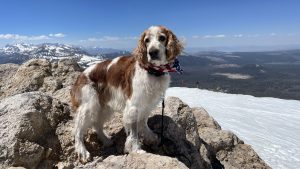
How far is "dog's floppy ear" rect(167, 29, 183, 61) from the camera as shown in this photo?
7.61 m

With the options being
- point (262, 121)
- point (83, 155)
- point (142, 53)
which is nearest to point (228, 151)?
point (83, 155)

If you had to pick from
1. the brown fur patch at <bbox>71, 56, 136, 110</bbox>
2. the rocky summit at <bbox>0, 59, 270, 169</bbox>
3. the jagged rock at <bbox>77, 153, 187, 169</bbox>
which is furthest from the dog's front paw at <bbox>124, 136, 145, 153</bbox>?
the jagged rock at <bbox>77, 153, 187, 169</bbox>

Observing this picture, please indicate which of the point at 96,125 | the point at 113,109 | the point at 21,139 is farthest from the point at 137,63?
the point at 21,139

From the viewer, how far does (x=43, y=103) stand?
844 cm

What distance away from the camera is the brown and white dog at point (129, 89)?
762 centimetres

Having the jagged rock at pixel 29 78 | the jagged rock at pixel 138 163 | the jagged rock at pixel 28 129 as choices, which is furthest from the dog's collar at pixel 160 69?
the jagged rock at pixel 29 78

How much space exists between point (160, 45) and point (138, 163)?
2762 mm

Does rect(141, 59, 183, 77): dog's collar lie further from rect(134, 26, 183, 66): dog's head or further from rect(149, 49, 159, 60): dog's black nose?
rect(149, 49, 159, 60): dog's black nose

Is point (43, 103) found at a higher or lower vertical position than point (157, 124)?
higher

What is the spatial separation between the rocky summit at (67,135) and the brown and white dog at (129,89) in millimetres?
432

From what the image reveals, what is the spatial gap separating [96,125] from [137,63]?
6.74 ft

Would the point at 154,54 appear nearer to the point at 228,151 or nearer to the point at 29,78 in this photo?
the point at 29,78

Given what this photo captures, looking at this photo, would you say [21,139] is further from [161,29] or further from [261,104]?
[261,104]

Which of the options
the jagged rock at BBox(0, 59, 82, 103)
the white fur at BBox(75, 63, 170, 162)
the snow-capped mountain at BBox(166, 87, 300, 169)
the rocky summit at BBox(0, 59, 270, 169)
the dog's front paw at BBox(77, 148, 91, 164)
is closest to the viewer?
the rocky summit at BBox(0, 59, 270, 169)
